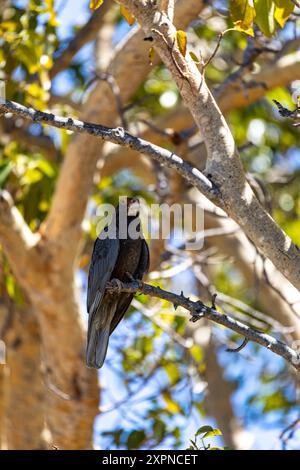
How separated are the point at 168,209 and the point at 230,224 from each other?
103 cm

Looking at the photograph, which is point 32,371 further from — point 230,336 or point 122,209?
point 122,209

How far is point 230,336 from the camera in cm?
754

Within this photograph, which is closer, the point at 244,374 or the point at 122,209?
the point at 122,209

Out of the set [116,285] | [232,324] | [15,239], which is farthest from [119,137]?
[15,239]

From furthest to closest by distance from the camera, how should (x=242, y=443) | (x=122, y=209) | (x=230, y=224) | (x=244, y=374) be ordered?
1. (x=244, y=374)
2. (x=242, y=443)
3. (x=230, y=224)
4. (x=122, y=209)

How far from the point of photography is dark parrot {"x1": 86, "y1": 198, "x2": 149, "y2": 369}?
13.3 ft

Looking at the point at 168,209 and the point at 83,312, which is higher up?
the point at 168,209

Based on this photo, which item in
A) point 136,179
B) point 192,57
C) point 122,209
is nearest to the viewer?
point 192,57

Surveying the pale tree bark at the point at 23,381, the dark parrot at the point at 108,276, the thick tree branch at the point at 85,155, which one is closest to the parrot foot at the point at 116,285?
the dark parrot at the point at 108,276

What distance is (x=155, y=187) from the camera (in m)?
5.76

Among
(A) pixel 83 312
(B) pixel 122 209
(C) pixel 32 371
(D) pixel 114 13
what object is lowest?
(C) pixel 32 371

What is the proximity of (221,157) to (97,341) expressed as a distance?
3.91 feet

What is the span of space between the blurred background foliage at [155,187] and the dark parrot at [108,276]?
73 cm

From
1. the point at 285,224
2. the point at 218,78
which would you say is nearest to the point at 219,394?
the point at 285,224
